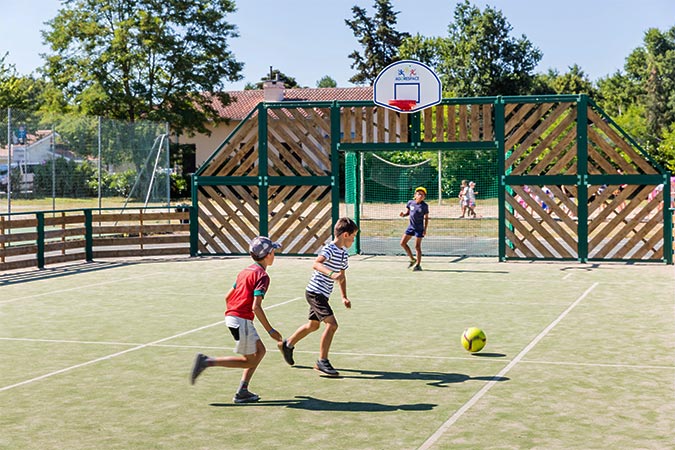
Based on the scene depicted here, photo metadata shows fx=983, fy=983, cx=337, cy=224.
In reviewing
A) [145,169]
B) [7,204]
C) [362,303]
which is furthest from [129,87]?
[362,303]

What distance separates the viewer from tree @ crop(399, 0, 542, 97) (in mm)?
77000

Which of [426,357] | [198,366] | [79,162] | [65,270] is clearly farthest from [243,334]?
[79,162]

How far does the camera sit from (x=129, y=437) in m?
7.74

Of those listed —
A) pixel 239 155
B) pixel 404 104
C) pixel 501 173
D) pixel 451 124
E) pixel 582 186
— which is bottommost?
pixel 582 186

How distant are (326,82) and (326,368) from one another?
136977 millimetres

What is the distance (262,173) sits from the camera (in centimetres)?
2559

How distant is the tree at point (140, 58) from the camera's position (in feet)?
179

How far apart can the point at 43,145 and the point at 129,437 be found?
1942cm

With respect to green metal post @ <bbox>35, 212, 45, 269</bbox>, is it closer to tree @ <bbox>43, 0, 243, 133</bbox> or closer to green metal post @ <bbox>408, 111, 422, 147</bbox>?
green metal post @ <bbox>408, 111, 422, 147</bbox>

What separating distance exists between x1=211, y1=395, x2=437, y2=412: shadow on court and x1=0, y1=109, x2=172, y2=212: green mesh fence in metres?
17.1

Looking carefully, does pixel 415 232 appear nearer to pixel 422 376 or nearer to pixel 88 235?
pixel 88 235

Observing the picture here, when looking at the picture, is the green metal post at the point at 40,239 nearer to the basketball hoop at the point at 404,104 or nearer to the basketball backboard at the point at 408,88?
the basketball backboard at the point at 408,88

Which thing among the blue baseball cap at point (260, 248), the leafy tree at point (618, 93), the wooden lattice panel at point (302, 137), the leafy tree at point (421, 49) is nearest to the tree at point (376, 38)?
the leafy tree at point (421, 49)

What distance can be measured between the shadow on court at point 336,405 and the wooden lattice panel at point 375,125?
16027 mm
